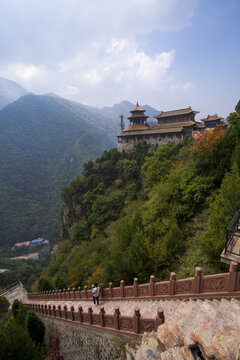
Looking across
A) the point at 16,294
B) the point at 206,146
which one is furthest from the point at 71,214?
the point at 206,146

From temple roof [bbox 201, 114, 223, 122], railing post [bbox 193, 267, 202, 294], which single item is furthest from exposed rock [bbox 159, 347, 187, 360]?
temple roof [bbox 201, 114, 223, 122]

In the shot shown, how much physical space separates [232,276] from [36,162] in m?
127

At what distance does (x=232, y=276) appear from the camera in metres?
4.51

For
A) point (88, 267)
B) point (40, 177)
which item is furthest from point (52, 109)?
point (88, 267)

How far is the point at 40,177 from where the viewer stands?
→ 356 ft

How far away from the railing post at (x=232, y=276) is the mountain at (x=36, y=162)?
245 ft

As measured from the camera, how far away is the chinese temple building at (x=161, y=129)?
3014cm

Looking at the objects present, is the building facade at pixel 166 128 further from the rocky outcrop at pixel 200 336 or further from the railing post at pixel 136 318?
the railing post at pixel 136 318

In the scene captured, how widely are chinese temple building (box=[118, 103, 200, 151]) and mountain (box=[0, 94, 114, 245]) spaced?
5373 cm

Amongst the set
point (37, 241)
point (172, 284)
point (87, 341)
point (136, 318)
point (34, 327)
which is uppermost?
point (172, 284)

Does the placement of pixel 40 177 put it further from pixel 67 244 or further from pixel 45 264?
pixel 67 244

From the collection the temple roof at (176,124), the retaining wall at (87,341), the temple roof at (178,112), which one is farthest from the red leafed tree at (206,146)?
the temple roof at (178,112)

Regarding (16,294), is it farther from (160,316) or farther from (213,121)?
(213,121)

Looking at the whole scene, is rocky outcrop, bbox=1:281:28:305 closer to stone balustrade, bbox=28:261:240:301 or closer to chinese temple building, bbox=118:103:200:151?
stone balustrade, bbox=28:261:240:301
